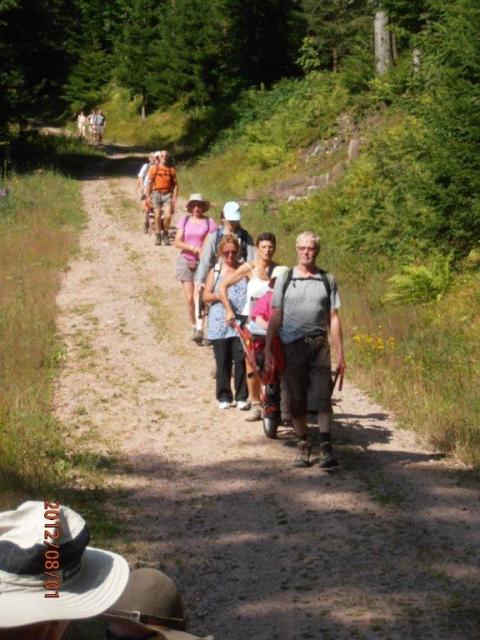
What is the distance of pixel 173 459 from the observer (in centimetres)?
1028

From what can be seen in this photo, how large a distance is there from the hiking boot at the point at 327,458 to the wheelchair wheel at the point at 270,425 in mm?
1117

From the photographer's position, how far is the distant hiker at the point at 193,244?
48.3ft

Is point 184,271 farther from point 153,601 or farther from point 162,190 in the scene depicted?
point 153,601

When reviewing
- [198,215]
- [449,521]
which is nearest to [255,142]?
[198,215]

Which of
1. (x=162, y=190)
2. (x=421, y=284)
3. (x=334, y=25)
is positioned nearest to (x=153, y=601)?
(x=421, y=284)

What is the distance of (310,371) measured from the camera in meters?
9.56

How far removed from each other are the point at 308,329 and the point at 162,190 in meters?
12.8

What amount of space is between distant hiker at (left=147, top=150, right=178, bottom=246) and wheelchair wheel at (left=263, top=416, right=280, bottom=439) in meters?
11.4

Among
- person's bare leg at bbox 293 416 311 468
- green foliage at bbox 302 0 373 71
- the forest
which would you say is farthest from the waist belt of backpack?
green foliage at bbox 302 0 373 71

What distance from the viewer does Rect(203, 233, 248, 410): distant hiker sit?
1168cm

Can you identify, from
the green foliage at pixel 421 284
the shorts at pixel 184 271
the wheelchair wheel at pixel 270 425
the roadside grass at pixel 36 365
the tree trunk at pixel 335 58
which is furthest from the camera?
the tree trunk at pixel 335 58

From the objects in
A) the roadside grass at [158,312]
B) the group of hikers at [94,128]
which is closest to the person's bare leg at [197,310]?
the roadside grass at [158,312]

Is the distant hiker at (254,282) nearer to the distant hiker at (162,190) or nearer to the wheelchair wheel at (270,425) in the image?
the wheelchair wheel at (270,425)

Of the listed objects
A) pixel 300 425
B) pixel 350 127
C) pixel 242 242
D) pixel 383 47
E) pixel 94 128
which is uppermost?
pixel 383 47
